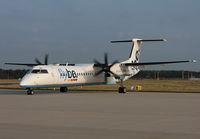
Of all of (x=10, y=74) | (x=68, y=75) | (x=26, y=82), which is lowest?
(x=26, y=82)

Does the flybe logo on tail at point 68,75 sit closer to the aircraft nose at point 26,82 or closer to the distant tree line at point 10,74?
the aircraft nose at point 26,82

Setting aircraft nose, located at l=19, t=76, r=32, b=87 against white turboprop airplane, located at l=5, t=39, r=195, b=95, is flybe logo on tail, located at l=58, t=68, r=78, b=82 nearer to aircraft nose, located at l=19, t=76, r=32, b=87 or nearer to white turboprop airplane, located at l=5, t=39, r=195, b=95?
white turboprop airplane, located at l=5, t=39, r=195, b=95

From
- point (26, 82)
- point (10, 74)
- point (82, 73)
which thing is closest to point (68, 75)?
point (82, 73)

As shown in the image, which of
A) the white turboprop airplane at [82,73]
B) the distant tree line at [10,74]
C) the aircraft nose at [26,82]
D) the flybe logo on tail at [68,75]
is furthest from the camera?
the distant tree line at [10,74]

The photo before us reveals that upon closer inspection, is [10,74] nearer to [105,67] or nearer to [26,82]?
[105,67]

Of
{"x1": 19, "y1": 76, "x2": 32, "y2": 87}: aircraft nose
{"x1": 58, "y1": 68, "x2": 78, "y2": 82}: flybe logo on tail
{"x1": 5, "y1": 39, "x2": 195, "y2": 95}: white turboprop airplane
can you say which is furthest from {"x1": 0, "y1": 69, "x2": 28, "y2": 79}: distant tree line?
{"x1": 19, "y1": 76, "x2": 32, "y2": 87}: aircraft nose

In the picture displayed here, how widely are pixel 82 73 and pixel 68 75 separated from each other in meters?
2.37

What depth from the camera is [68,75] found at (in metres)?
33.3

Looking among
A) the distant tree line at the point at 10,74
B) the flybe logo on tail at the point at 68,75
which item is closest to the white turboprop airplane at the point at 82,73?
the flybe logo on tail at the point at 68,75

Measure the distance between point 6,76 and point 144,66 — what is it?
92.6 meters

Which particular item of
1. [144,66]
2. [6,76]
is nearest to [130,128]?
[144,66]

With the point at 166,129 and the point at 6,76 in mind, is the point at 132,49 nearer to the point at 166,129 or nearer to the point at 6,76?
the point at 166,129

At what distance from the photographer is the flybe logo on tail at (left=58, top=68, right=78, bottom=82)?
32.5 m

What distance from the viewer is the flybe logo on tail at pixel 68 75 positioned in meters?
32.5
